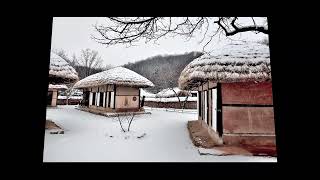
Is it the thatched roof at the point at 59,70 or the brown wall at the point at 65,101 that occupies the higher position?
the thatched roof at the point at 59,70

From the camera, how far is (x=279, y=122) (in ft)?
5.42

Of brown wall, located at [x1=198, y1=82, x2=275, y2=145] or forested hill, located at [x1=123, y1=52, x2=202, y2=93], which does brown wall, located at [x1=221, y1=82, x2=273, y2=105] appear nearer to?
brown wall, located at [x1=198, y1=82, x2=275, y2=145]

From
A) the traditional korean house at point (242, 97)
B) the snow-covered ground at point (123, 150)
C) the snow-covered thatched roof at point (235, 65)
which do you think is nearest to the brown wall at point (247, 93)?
the traditional korean house at point (242, 97)

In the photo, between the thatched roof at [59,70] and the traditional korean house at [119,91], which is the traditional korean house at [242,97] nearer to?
the thatched roof at [59,70]

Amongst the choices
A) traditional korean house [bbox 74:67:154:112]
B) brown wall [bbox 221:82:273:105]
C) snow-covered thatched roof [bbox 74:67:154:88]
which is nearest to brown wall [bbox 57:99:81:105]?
traditional korean house [bbox 74:67:154:112]

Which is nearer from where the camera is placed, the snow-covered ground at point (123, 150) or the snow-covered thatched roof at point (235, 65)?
the snow-covered ground at point (123, 150)

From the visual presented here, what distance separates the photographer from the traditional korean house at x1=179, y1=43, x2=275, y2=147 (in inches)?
160

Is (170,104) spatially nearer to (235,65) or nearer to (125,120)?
(125,120)

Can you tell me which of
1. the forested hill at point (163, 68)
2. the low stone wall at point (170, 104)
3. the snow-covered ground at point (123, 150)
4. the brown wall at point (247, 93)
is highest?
the forested hill at point (163, 68)

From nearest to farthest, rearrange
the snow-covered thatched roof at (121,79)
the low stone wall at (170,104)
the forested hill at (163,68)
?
the snow-covered thatched roof at (121,79) < the low stone wall at (170,104) < the forested hill at (163,68)

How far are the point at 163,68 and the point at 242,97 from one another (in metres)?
20.7

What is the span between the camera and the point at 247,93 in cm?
425

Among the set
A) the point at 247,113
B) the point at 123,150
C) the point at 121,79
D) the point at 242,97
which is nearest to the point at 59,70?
the point at 121,79

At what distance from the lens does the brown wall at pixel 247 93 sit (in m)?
4.22
